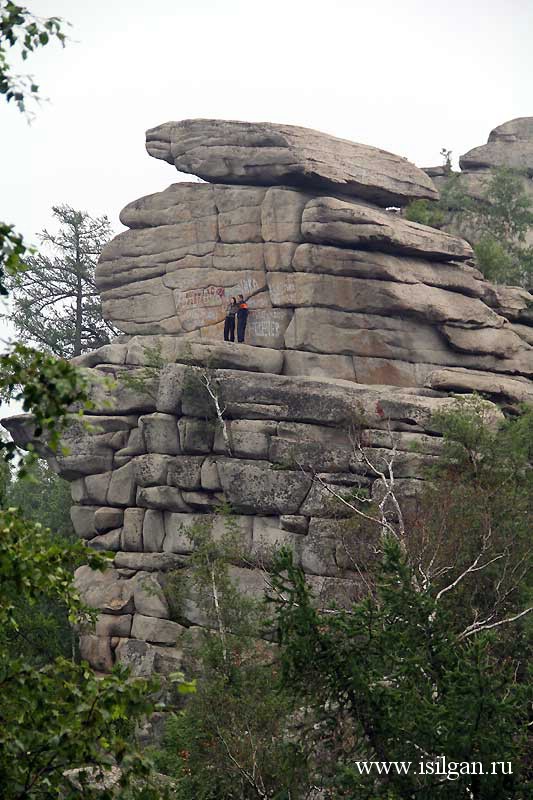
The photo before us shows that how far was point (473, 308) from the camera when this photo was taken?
120 feet

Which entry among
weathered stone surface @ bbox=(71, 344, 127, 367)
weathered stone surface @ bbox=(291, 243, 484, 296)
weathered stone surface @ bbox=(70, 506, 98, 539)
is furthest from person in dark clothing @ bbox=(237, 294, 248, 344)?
weathered stone surface @ bbox=(70, 506, 98, 539)

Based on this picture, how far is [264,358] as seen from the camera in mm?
34156

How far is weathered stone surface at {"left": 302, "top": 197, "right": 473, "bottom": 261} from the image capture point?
35.2 meters

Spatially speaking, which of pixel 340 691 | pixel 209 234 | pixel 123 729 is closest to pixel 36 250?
pixel 123 729

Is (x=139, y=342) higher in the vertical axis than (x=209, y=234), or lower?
lower

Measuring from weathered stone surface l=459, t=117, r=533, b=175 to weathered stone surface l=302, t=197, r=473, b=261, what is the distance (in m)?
12.8

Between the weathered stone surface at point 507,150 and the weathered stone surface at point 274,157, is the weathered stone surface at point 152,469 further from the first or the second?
the weathered stone surface at point 507,150

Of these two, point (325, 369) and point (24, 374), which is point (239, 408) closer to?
point (325, 369)

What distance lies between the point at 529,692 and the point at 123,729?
22.6 ft

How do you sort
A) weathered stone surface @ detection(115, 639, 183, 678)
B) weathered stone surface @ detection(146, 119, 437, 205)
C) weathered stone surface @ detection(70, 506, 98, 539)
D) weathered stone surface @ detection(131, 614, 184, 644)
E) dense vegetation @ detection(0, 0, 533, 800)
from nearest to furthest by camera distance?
dense vegetation @ detection(0, 0, 533, 800)
weathered stone surface @ detection(115, 639, 183, 678)
weathered stone surface @ detection(131, 614, 184, 644)
weathered stone surface @ detection(70, 506, 98, 539)
weathered stone surface @ detection(146, 119, 437, 205)

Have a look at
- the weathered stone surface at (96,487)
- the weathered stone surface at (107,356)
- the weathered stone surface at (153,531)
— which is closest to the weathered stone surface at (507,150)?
the weathered stone surface at (107,356)

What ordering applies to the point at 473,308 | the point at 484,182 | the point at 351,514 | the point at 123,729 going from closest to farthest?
the point at 123,729 < the point at 351,514 < the point at 473,308 < the point at 484,182

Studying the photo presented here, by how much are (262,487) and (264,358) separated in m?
4.30

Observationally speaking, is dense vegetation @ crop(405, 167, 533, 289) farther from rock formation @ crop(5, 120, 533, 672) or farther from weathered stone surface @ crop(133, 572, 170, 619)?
weathered stone surface @ crop(133, 572, 170, 619)
